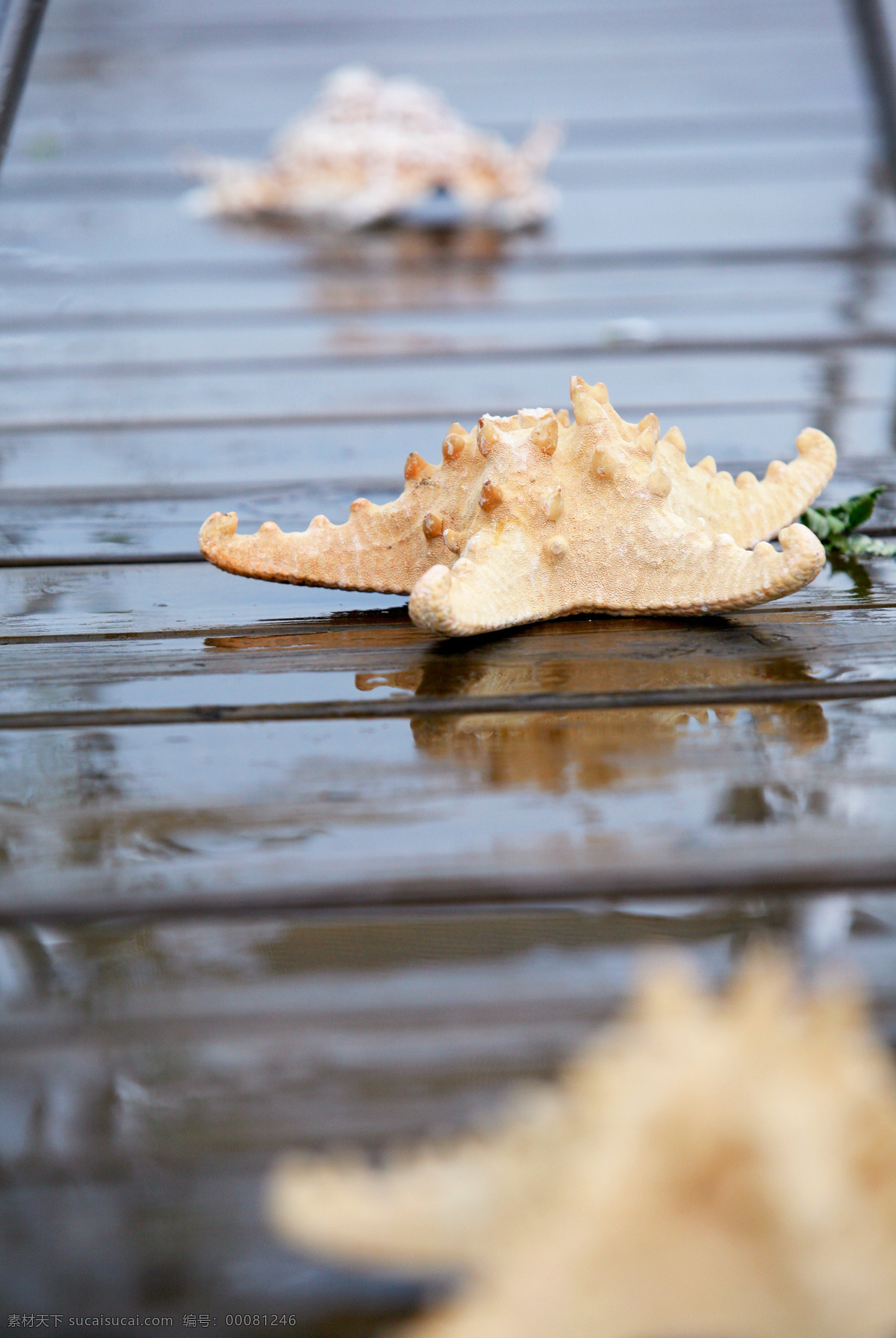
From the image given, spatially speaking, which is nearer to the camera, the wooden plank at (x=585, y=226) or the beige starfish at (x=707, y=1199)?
the beige starfish at (x=707, y=1199)

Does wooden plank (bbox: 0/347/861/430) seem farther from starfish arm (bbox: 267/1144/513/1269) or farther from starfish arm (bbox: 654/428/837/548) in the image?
starfish arm (bbox: 267/1144/513/1269)

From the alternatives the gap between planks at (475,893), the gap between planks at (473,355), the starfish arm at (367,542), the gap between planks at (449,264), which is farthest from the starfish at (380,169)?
the gap between planks at (475,893)

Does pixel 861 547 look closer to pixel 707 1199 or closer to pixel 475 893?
pixel 475 893

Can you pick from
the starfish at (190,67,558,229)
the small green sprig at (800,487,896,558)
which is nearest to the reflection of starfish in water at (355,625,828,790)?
the small green sprig at (800,487,896,558)

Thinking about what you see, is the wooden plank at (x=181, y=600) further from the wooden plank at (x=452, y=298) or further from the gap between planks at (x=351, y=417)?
the wooden plank at (x=452, y=298)

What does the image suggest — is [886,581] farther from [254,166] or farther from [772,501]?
[254,166]

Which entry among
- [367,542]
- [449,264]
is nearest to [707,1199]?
[367,542]
